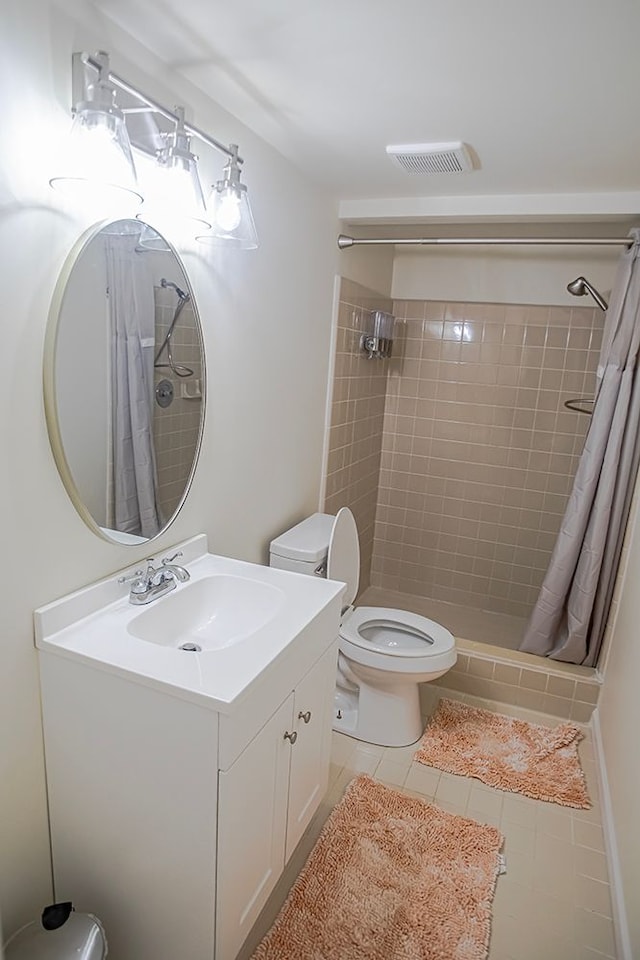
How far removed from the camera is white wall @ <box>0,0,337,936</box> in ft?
3.67

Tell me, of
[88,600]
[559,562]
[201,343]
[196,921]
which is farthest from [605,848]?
[201,343]

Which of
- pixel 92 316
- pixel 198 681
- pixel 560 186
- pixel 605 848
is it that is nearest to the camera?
pixel 198 681

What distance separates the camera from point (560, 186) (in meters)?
2.14

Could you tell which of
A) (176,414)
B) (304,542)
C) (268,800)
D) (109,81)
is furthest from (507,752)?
(109,81)

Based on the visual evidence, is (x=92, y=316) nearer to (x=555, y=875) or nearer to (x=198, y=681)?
(x=198, y=681)

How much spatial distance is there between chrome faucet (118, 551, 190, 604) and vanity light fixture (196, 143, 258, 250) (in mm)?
924

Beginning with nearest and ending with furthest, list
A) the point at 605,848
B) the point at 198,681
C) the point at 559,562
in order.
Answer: the point at 198,681 → the point at 605,848 → the point at 559,562

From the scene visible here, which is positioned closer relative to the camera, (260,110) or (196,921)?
(196,921)

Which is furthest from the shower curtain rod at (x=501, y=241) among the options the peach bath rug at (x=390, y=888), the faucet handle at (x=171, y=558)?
the peach bath rug at (x=390, y=888)

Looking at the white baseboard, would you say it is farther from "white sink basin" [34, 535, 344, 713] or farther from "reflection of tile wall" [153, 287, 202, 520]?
"reflection of tile wall" [153, 287, 202, 520]

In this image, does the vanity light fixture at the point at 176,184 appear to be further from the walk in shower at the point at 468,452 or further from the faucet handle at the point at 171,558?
the walk in shower at the point at 468,452

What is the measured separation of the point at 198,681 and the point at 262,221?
59.9 inches

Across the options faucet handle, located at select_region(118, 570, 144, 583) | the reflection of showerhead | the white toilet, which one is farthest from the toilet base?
the reflection of showerhead

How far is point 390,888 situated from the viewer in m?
1.67
